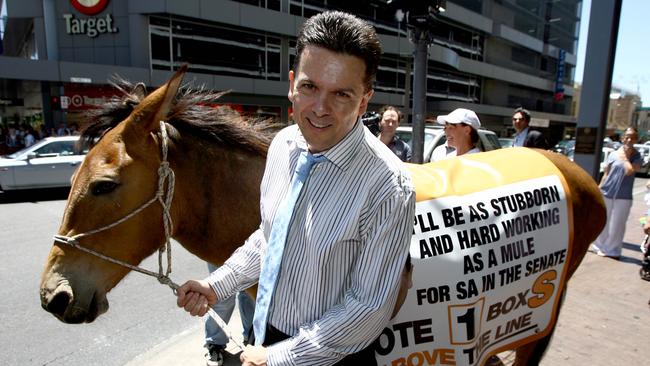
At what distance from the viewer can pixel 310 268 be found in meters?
1.29

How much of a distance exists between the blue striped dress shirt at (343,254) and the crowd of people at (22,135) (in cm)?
1902

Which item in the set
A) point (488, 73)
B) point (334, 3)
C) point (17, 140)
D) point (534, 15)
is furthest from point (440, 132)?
point (534, 15)

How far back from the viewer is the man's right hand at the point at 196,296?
1593 mm

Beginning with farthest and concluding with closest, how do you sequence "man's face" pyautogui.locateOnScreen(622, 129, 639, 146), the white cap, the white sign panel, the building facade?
1. the building facade
2. "man's face" pyautogui.locateOnScreen(622, 129, 639, 146)
3. the white cap
4. the white sign panel

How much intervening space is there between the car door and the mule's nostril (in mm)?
10857

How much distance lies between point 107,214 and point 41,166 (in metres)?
11.8

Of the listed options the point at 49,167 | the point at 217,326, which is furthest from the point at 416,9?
the point at 49,167

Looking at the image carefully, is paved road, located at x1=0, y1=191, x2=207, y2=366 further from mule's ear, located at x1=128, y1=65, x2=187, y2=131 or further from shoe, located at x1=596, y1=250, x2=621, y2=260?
shoe, located at x1=596, y1=250, x2=621, y2=260

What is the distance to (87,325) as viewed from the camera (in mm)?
3984

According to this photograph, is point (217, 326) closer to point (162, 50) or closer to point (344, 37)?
point (344, 37)

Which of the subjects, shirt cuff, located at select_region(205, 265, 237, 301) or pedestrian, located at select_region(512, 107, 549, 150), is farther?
pedestrian, located at select_region(512, 107, 549, 150)

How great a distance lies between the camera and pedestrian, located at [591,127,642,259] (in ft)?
21.0

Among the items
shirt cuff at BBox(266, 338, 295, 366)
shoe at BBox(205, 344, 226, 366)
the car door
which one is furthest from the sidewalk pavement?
the car door

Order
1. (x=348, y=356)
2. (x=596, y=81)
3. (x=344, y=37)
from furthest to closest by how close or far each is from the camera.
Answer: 1. (x=596, y=81)
2. (x=348, y=356)
3. (x=344, y=37)
